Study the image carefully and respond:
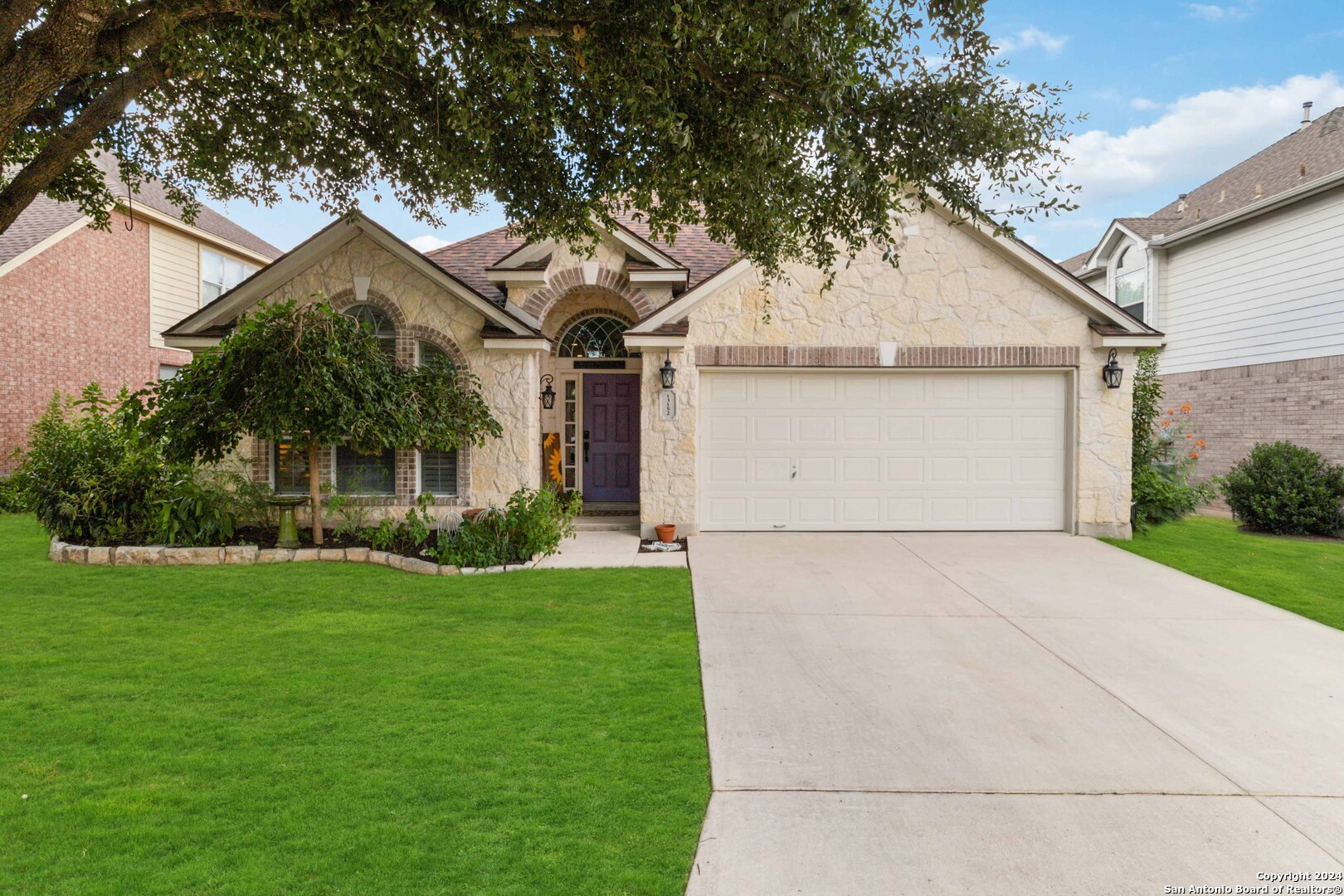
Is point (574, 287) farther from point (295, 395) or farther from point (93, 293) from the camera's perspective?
point (93, 293)

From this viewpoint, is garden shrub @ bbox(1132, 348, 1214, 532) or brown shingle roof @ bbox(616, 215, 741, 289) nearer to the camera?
garden shrub @ bbox(1132, 348, 1214, 532)

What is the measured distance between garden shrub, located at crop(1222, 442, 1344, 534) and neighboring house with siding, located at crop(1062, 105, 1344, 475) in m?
0.76

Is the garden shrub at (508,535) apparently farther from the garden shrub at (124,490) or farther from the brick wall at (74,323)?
the brick wall at (74,323)

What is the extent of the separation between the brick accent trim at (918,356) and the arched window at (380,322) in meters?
4.42

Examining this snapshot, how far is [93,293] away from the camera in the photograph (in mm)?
16391

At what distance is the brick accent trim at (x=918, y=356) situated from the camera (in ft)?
36.0

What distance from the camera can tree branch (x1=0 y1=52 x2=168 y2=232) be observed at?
21.5 feet

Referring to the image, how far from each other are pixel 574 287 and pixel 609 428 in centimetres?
243

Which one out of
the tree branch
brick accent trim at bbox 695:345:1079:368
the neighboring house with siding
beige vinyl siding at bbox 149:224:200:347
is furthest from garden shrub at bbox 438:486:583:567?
→ the neighboring house with siding

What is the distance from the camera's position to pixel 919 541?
10.6 meters

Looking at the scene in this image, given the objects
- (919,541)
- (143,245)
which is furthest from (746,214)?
(143,245)

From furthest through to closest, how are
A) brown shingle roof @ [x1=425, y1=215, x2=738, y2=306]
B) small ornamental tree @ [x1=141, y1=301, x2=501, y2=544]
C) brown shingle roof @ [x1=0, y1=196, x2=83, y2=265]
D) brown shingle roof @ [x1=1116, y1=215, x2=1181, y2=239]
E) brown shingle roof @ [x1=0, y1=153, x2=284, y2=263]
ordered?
brown shingle roof @ [x1=1116, y1=215, x2=1181, y2=239]
brown shingle roof @ [x1=0, y1=153, x2=284, y2=263]
brown shingle roof @ [x1=0, y1=196, x2=83, y2=265]
brown shingle roof @ [x1=425, y1=215, x2=738, y2=306]
small ornamental tree @ [x1=141, y1=301, x2=501, y2=544]

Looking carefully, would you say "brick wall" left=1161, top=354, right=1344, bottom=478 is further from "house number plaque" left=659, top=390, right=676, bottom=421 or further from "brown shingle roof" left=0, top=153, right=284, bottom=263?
"brown shingle roof" left=0, top=153, right=284, bottom=263

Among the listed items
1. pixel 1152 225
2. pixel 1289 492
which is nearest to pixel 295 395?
pixel 1289 492
